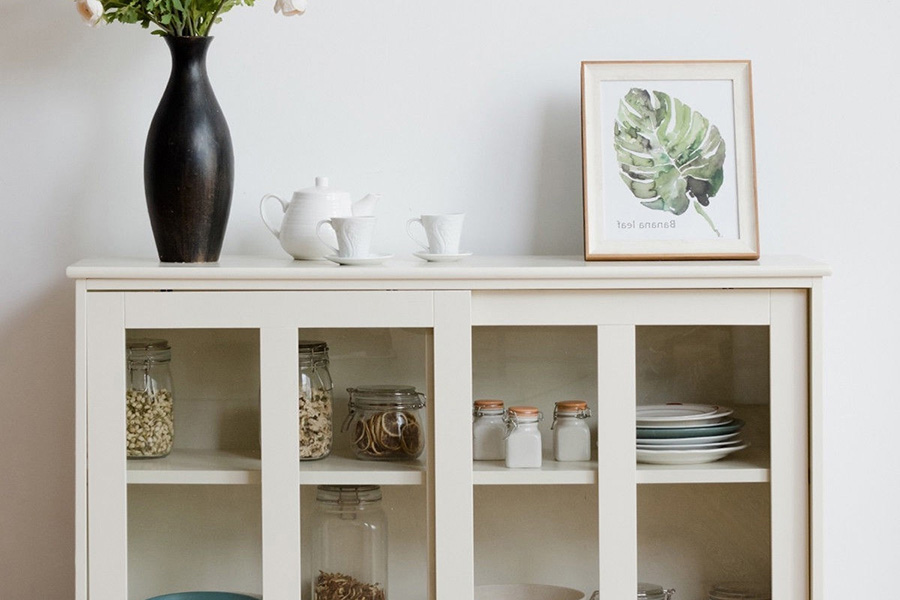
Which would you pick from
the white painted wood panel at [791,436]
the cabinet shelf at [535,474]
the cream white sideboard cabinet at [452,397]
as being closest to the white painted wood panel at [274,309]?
the cream white sideboard cabinet at [452,397]

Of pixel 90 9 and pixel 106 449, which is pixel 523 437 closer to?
pixel 106 449

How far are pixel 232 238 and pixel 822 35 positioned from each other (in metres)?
0.96

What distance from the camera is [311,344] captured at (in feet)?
4.29

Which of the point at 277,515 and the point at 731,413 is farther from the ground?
the point at 731,413

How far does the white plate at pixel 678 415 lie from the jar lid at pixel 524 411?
13 cm

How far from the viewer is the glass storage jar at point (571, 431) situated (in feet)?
4.38

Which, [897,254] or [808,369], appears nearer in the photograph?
[808,369]

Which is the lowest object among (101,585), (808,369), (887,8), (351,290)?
(101,585)

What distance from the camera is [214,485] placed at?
4.37 feet

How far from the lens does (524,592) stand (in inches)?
57.2

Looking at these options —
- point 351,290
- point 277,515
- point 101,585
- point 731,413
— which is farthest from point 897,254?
point 101,585

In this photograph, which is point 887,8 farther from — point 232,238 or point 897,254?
point 232,238

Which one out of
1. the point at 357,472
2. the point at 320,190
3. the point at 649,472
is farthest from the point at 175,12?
the point at 649,472

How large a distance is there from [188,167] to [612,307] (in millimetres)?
591
